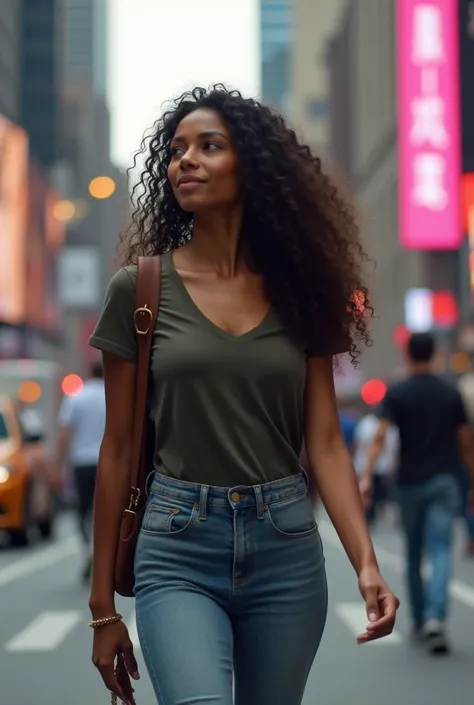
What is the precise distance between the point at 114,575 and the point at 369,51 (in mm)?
91044

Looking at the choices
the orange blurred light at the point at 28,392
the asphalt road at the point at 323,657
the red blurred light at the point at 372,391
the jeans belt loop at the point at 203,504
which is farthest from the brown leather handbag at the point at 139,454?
the red blurred light at the point at 372,391

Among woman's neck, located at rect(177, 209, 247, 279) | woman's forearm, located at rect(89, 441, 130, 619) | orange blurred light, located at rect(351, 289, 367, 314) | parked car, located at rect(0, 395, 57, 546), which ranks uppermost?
woman's neck, located at rect(177, 209, 247, 279)

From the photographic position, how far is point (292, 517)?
3.60m

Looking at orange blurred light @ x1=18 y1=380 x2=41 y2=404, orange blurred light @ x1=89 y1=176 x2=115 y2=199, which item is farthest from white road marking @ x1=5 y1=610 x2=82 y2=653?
orange blurred light @ x1=89 y1=176 x2=115 y2=199

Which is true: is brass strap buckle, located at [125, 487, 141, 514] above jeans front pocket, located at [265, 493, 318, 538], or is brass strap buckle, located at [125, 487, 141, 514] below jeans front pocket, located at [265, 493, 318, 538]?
above

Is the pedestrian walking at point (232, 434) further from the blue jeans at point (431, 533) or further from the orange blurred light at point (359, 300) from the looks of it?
the blue jeans at point (431, 533)

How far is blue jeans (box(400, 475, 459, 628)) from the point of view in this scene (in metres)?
9.28

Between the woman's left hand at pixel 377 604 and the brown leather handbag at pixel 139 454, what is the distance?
511 millimetres

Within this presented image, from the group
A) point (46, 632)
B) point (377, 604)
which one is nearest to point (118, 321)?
point (377, 604)

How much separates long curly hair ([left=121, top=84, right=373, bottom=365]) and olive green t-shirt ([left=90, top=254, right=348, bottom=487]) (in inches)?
7.0

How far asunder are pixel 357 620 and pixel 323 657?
5.76ft

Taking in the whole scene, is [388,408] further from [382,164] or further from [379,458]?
[382,164]

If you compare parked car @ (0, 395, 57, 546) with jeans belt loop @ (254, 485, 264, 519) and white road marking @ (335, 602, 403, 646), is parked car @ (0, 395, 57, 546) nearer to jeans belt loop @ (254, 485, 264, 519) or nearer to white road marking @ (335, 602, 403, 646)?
white road marking @ (335, 602, 403, 646)

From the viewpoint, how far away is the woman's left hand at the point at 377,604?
3549 mm
